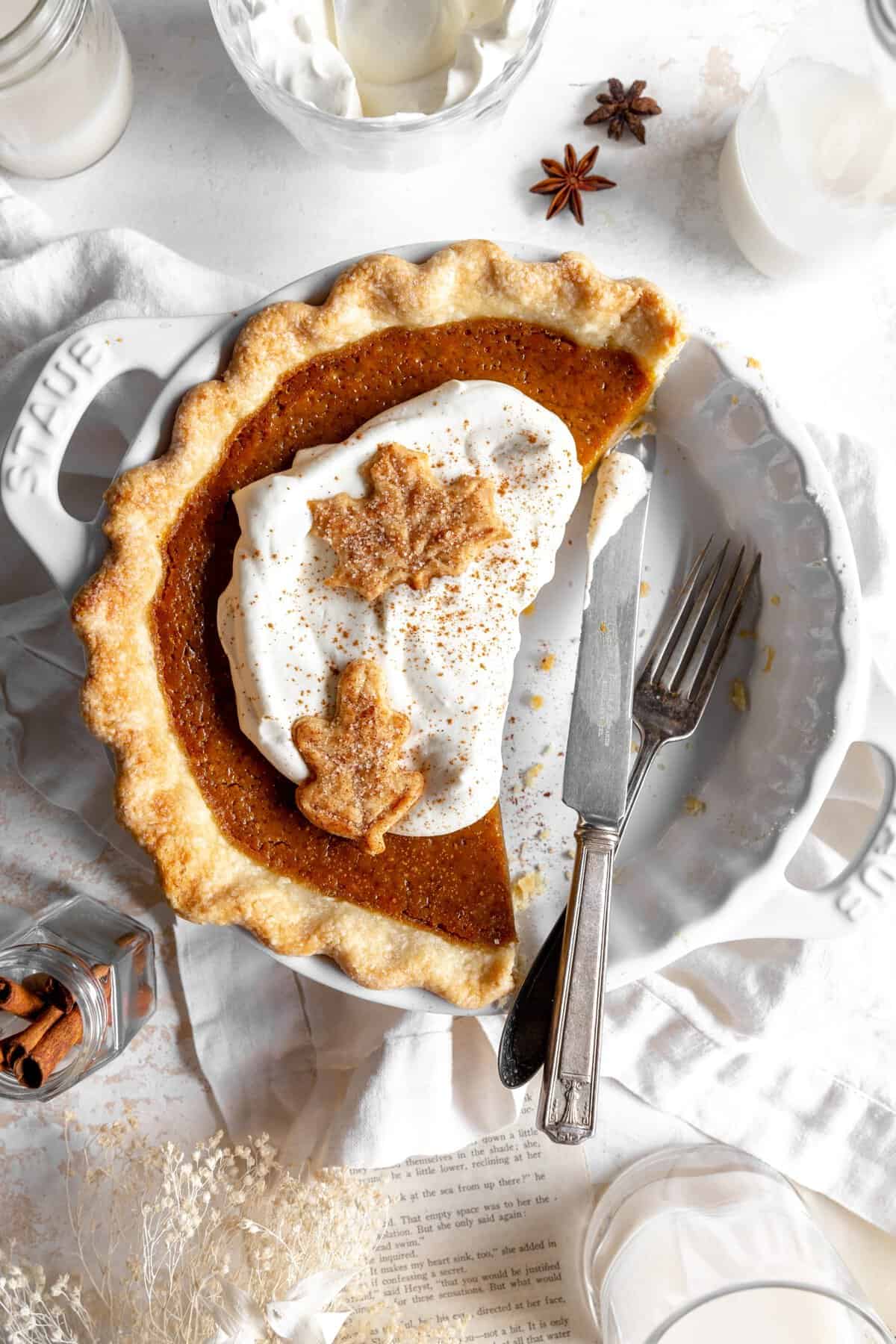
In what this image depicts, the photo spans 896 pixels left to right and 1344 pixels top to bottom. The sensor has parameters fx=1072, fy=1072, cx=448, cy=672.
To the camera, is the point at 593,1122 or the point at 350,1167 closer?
the point at 593,1122

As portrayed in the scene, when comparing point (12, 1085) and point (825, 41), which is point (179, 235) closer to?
point (825, 41)

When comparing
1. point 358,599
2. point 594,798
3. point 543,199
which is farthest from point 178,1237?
point 543,199

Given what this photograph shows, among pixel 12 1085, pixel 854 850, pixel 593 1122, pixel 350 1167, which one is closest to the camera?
pixel 593 1122

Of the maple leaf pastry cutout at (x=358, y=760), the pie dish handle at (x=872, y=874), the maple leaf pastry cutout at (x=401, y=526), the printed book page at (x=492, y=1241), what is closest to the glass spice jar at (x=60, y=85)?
the maple leaf pastry cutout at (x=401, y=526)

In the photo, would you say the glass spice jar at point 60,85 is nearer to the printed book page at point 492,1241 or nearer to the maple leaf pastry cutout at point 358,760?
the maple leaf pastry cutout at point 358,760

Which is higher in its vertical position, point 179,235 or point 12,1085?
point 179,235

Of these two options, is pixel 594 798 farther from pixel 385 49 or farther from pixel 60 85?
pixel 60 85

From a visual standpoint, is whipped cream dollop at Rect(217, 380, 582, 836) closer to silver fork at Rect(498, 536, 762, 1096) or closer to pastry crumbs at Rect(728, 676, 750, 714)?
silver fork at Rect(498, 536, 762, 1096)

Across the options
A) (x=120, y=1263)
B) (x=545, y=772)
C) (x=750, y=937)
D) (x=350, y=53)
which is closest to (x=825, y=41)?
(x=350, y=53)
